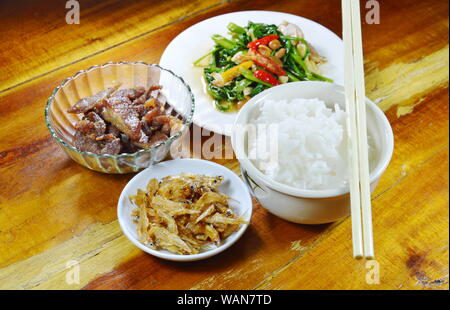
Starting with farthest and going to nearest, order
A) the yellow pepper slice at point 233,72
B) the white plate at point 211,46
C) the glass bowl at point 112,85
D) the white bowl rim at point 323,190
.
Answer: the yellow pepper slice at point 233,72 < the white plate at point 211,46 < the glass bowl at point 112,85 < the white bowl rim at point 323,190

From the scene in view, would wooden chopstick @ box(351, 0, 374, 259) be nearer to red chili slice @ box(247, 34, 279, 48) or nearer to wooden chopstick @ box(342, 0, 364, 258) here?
wooden chopstick @ box(342, 0, 364, 258)

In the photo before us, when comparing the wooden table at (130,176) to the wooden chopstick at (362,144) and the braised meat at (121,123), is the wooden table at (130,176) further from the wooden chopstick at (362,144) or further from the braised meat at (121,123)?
the wooden chopstick at (362,144)

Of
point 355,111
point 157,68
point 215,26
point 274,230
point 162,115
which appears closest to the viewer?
point 355,111

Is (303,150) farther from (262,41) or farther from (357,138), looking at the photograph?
(262,41)

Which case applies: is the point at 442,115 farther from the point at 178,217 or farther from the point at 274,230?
the point at 178,217

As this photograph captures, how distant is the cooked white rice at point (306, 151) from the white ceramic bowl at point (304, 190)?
0.04m

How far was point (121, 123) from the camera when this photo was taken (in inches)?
68.4

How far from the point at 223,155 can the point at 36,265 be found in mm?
690

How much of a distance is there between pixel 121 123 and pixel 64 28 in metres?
0.84

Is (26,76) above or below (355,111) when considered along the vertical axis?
below

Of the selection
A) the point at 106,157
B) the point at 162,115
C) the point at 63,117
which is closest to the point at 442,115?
the point at 162,115

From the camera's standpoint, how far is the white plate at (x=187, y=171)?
1.48 m

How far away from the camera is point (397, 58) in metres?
2.28

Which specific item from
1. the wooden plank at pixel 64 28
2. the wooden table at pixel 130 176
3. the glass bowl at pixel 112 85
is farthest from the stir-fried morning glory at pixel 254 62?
the wooden plank at pixel 64 28
